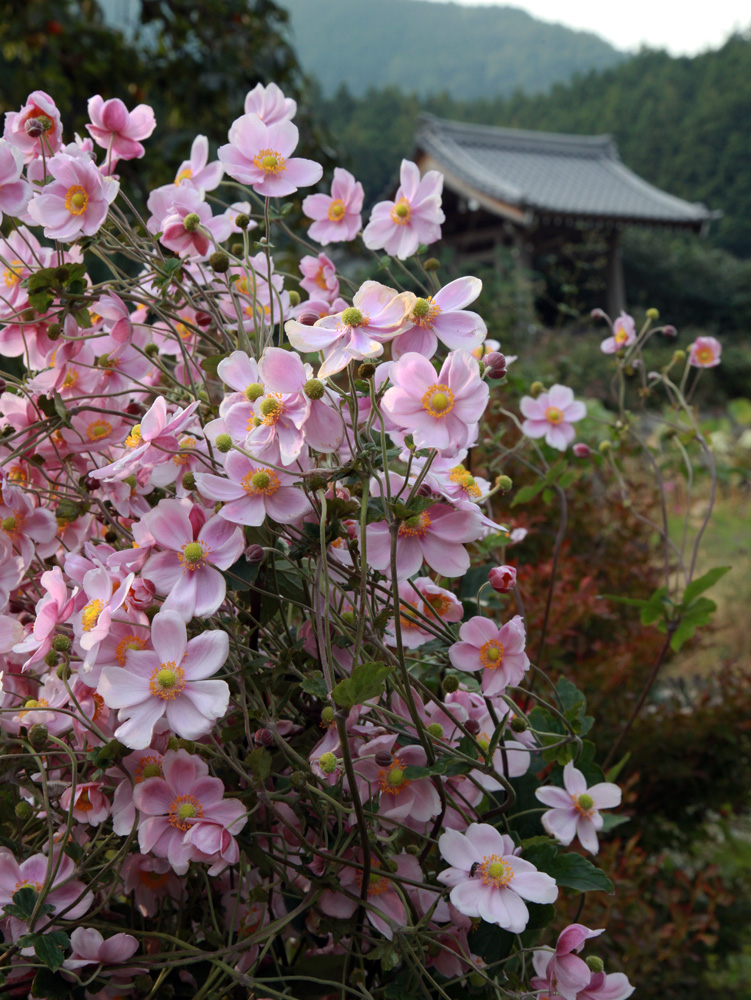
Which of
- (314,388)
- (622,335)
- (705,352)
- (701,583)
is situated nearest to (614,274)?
(705,352)

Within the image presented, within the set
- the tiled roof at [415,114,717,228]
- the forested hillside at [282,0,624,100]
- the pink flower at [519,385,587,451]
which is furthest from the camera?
the forested hillside at [282,0,624,100]

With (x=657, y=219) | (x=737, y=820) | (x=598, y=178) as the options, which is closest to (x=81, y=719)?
(x=737, y=820)

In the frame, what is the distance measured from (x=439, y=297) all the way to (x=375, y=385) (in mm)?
66

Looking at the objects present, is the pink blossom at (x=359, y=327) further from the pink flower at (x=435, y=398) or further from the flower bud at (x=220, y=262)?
the flower bud at (x=220, y=262)

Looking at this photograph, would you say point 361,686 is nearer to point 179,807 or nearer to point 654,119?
point 179,807

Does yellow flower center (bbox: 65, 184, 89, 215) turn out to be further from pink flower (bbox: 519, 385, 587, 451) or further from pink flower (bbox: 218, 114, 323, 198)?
pink flower (bbox: 519, 385, 587, 451)

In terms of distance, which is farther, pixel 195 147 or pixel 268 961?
pixel 195 147

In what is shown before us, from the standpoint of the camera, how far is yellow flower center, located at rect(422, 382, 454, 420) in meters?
0.45

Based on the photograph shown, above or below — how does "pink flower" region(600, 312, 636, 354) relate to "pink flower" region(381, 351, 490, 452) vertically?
below

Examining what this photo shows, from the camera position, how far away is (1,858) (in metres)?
0.50

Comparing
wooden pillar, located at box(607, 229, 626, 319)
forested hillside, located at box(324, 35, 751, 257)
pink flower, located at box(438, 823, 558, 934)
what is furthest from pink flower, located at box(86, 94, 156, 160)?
forested hillside, located at box(324, 35, 751, 257)

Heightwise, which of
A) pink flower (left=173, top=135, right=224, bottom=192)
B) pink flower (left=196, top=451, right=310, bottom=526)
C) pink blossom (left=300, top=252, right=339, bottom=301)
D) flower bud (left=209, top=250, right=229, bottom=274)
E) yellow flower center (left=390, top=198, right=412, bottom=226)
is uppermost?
yellow flower center (left=390, top=198, right=412, bottom=226)

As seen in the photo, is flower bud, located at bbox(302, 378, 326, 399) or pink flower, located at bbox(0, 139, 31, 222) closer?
flower bud, located at bbox(302, 378, 326, 399)

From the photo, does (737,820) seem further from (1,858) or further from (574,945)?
(1,858)
